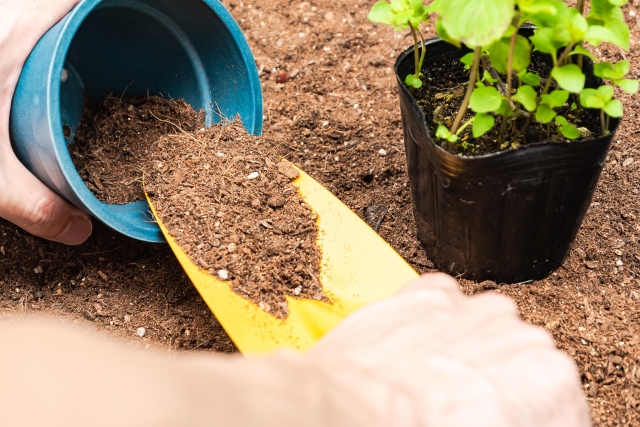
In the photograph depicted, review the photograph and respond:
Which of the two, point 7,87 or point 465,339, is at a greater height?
point 7,87

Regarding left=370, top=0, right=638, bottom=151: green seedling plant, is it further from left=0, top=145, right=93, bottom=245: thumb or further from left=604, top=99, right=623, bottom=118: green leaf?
left=0, top=145, right=93, bottom=245: thumb

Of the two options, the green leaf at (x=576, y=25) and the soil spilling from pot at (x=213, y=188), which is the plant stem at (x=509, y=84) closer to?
the green leaf at (x=576, y=25)

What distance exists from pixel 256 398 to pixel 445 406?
24 centimetres

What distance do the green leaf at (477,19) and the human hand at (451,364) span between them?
1.18ft

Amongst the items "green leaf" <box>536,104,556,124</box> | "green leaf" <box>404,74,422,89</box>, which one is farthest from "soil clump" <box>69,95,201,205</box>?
"green leaf" <box>536,104,556,124</box>

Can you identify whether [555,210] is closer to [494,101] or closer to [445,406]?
[494,101]

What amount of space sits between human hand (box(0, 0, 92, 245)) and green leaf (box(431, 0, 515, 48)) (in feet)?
2.57

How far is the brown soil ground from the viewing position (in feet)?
3.84

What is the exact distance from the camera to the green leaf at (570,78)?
0.87 metres

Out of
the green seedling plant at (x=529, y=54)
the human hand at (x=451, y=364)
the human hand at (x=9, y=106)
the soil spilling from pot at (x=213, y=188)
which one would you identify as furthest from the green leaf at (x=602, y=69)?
the human hand at (x=9, y=106)

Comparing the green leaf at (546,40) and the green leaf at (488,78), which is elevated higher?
the green leaf at (546,40)

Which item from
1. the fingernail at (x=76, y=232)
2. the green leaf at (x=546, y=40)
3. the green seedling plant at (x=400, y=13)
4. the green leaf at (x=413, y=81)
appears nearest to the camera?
A: the green leaf at (x=546, y=40)

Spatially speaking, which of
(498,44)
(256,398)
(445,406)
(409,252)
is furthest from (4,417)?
(409,252)

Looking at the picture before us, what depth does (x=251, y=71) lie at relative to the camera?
1.39 meters
